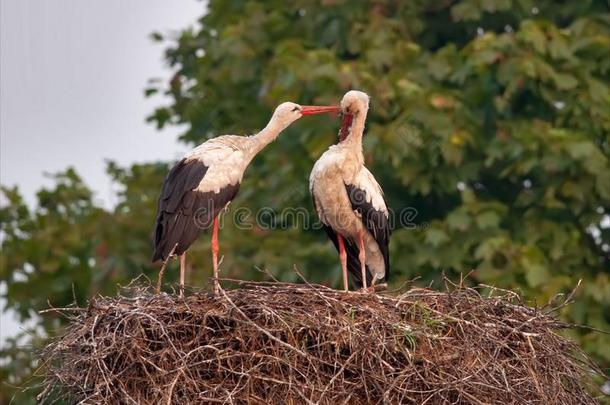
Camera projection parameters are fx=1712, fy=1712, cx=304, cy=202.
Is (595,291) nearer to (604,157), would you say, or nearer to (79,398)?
(604,157)

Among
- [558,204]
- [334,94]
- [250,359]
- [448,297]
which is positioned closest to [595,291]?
[558,204]

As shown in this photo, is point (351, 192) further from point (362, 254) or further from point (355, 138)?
point (362, 254)

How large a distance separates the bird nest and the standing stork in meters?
0.86

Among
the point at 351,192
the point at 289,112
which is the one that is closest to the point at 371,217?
the point at 351,192

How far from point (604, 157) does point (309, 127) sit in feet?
8.59

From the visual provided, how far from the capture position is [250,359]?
929cm

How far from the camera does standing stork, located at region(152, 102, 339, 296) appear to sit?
419 inches

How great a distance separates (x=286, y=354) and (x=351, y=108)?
244 centimetres

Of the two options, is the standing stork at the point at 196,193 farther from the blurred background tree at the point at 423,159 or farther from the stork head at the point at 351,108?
the blurred background tree at the point at 423,159

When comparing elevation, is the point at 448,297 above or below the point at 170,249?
below

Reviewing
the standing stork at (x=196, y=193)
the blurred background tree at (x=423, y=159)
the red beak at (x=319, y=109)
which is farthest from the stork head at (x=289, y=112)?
the blurred background tree at (x=423, y=159)

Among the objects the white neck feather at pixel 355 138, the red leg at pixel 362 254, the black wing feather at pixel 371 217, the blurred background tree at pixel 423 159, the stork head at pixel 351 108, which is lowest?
the blurred background tree at pixel 423 159

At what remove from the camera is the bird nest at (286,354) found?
9.26 meters

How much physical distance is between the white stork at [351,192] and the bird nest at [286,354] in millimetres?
1443
